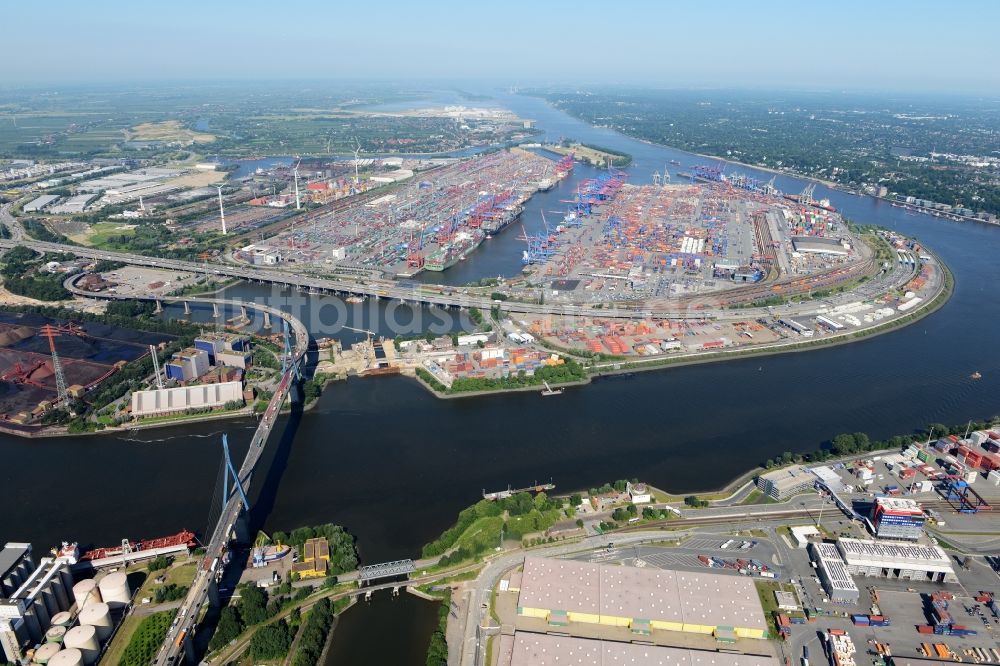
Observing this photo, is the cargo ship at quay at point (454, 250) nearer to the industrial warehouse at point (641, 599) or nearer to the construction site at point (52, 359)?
the construction site at point (52, 359)

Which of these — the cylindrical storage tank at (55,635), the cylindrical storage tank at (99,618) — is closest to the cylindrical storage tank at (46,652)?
the cylindrical storage tank at (55,635)

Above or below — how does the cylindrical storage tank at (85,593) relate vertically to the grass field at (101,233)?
below

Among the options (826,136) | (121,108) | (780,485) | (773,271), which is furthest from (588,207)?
(121,108)

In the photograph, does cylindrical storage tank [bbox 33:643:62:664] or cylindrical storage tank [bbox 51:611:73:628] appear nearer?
cylindrical storage tank [bbox 33:643:62:664]

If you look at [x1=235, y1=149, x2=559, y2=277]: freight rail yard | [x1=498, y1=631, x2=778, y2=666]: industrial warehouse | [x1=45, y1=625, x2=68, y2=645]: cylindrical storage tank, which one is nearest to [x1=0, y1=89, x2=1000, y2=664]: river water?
[x1=498, y1=631, x2=778, y2=666]: industrial warehouse

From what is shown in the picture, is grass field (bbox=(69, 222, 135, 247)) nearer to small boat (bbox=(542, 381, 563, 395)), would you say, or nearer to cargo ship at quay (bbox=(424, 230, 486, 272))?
cargo ship at quay (bbox=(424, 230, 486, 272))

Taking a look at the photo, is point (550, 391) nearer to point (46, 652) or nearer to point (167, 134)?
point (46, 652)
